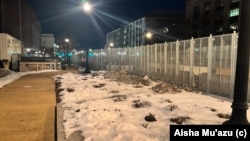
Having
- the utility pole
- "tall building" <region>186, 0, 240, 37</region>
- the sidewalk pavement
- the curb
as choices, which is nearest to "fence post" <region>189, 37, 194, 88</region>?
the sidewalk pavement

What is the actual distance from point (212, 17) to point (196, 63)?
60.5 metres

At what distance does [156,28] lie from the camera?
305ft

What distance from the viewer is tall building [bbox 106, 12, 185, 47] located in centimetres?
8155

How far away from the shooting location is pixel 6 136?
645 centimetres

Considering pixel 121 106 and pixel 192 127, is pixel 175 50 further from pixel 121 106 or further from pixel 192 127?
pixel 192 127

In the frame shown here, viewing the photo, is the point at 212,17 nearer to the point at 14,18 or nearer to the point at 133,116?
the point at 14,18

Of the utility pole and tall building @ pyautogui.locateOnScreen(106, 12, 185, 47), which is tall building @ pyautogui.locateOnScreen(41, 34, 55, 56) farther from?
the utility pole

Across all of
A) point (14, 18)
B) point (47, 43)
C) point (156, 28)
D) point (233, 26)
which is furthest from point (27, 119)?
point (47, 43)

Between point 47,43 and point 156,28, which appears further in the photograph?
point 47,43

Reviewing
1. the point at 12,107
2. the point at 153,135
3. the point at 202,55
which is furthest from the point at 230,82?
the point at 12,107

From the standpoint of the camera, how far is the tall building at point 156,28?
81.6m

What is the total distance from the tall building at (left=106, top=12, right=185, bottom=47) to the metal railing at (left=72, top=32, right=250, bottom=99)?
50306 millimetres

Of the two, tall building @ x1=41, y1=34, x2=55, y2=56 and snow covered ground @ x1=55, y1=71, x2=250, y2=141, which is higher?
tall building @ x1=41, y1=34, x2=55, y2=56

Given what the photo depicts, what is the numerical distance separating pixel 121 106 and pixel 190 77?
6260mm
